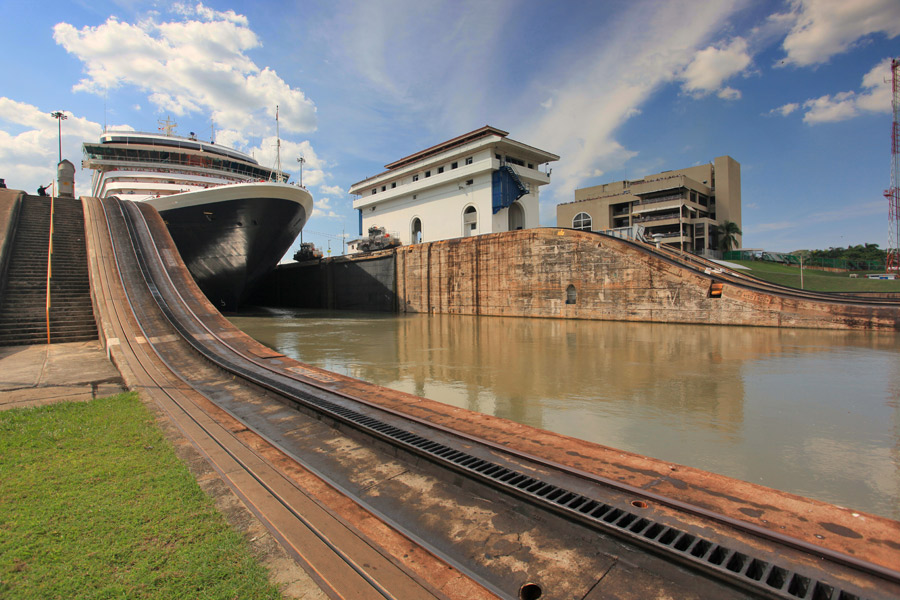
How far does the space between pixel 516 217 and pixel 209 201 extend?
20.3 metres

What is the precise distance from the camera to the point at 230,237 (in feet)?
71.8

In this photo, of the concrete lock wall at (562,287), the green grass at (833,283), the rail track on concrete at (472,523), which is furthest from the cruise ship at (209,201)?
the green grass at (833,283)

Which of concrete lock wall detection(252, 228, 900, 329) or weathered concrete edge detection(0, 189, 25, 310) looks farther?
concrete lock wall detection(252, 228, 900, 329)

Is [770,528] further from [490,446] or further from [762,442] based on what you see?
[762,442]

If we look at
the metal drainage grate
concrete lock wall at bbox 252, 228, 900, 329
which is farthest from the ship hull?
the metal drainage grate

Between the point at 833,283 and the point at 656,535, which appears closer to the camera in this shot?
the point at 656,535

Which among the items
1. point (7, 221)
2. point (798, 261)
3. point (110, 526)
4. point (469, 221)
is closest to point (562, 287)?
point (469, 221)

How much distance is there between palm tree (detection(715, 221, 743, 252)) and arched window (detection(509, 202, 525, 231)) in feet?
113

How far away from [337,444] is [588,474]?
2.46 m

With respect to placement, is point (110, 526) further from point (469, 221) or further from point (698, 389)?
point (469, 221)

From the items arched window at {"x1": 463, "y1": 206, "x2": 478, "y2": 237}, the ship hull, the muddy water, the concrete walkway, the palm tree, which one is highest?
Result: the palm tree

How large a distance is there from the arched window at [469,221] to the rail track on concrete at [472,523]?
88.2 feet

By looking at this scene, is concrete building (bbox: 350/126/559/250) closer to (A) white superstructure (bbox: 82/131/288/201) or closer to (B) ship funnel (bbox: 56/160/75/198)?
(A) white superstructure (bbox: 82/131/288/201)

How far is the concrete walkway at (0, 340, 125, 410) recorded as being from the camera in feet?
19.2
